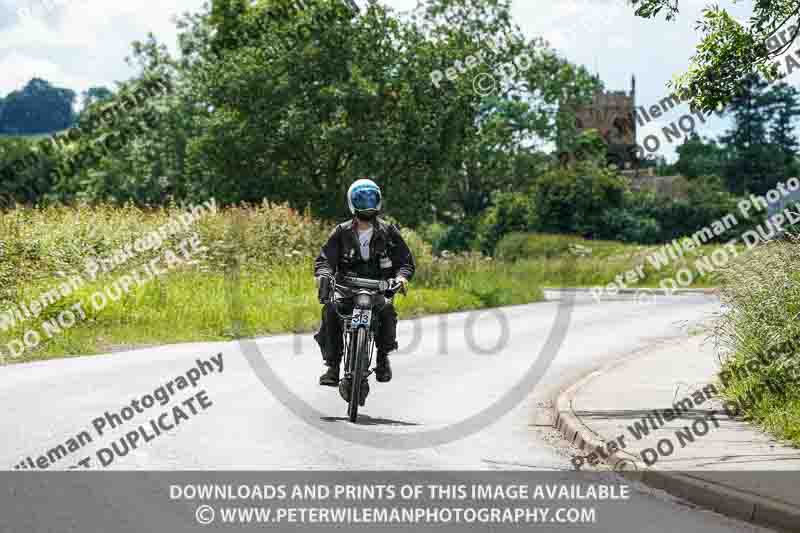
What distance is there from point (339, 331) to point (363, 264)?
2.18 feet

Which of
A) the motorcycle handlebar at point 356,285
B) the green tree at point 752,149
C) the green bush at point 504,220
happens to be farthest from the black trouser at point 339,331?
the green tree at point 752,149

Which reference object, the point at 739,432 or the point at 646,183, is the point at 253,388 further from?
the point at 646,183

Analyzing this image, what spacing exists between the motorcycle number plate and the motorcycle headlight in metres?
0.05

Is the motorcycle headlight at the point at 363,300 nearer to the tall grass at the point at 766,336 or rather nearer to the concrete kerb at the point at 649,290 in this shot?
the tall grass at the point at 766,336

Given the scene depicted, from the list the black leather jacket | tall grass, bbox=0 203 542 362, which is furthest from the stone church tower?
the black leather jacket

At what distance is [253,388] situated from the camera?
1329 centimetres

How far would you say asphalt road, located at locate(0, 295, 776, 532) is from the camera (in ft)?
28.0

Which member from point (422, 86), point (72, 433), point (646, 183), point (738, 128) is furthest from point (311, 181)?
point (738, 128)

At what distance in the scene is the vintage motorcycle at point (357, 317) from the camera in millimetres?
10133

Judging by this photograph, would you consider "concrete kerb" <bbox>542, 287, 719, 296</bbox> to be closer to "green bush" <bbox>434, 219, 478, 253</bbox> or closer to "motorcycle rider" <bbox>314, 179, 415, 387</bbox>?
"green bush" <bbox>434, 219, 478, 253</bbox>

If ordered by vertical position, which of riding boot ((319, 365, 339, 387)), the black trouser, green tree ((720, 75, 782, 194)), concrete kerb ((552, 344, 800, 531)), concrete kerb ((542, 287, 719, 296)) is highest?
green tree ((720, 75, 782, 194))

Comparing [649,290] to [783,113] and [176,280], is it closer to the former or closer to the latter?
[176,280]

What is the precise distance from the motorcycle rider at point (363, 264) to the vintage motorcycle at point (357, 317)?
0.10 metres

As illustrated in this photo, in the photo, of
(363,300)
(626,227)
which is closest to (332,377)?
(363,300)
